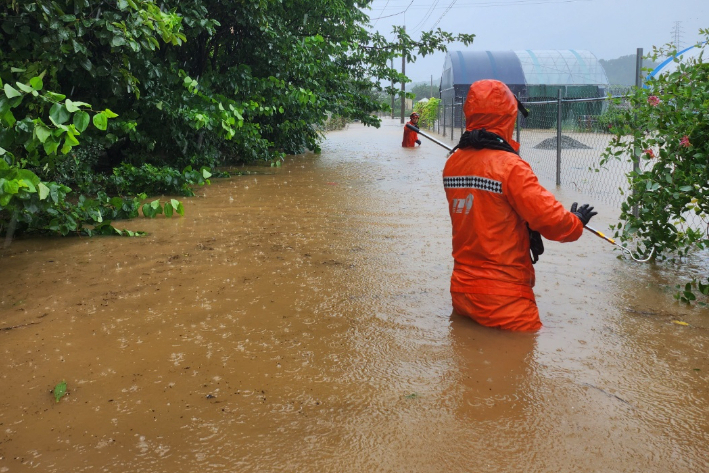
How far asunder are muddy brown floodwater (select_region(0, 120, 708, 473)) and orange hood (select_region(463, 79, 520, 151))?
50.3 inches

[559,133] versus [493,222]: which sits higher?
[559,133]

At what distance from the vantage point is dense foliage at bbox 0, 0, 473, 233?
5.65m

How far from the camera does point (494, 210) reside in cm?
402

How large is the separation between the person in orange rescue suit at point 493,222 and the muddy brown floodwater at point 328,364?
20 centimetres

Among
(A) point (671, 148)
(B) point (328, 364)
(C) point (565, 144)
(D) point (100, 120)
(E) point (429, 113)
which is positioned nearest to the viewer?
(B) point (328, 364)

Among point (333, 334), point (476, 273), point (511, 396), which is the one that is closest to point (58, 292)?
point (333, 334)

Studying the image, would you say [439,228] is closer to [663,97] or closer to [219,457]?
[663,97]

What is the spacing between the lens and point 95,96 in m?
9.15

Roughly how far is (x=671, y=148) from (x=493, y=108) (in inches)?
68.0

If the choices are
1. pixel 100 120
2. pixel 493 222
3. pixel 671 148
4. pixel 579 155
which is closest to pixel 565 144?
pixel 579 155

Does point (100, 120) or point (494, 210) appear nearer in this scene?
point (494, 210)

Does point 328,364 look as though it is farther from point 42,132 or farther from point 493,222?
point 42,132

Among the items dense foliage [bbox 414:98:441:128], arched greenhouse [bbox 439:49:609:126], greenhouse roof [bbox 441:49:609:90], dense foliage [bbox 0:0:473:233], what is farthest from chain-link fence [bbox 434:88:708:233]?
dense foliage [bbox 414:98:441:128]

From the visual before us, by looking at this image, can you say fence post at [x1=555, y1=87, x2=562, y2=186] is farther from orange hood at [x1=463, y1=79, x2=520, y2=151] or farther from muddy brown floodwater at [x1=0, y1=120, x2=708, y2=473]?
orange hood at [x1=463, y1=79, x2=520, y2=151]
